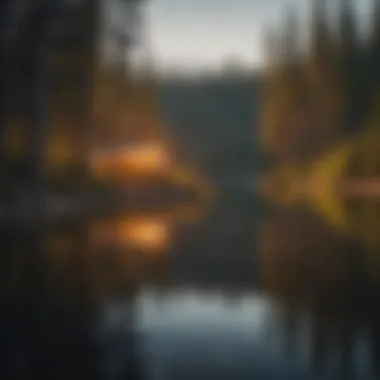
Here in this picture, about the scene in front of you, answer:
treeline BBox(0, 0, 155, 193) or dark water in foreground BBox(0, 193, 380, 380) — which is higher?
treeline BBox(0, 0, 155, 193)

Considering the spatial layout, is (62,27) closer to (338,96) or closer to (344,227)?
(344,227)

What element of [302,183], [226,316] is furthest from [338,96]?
[226,316]

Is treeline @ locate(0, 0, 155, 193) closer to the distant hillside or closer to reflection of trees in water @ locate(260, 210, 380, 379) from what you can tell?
reflection of trees in water @ locate(260, 210, 380, 379)

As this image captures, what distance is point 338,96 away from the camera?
249 ft

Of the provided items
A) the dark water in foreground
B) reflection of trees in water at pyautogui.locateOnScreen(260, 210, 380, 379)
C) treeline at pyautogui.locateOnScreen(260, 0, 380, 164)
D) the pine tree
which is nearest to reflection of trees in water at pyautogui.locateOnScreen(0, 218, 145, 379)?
the dark water in foreground

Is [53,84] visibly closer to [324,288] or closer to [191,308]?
[324,288]

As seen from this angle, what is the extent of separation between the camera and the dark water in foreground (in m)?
9.19

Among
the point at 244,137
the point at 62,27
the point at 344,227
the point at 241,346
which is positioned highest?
the point at 244,137

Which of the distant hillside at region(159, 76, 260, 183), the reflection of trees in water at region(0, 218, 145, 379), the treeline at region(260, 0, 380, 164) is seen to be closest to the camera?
the reflection of trees in water at region(0, 218, 145, 379)

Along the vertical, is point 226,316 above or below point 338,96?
below

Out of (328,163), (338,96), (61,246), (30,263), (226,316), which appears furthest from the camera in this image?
(338,96)

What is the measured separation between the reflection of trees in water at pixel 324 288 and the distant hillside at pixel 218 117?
76.8 meters

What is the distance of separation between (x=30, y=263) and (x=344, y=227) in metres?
11.2

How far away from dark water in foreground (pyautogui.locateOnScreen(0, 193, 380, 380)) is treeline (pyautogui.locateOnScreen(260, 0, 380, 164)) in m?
47.0
